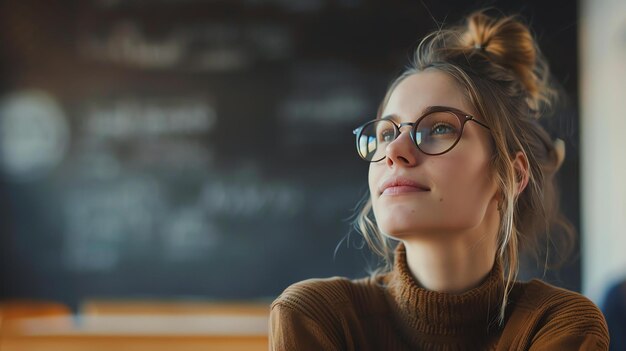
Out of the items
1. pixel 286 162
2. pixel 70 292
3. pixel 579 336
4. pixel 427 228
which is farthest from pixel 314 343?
pixel 70 292

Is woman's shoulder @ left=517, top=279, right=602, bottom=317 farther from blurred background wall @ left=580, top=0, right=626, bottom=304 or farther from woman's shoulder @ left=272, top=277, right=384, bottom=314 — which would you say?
blurred background wall @ left=580, top=0, right=626, bottom=304

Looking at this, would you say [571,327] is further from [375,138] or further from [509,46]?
[509,46]

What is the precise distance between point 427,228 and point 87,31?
379cm

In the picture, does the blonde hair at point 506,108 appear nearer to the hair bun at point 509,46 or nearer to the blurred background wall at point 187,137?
Answer: the hair bun at point 509,46

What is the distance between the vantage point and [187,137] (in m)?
4.24

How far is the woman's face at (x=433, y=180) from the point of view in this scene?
93 centimetres

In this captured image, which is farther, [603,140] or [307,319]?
[603,140]

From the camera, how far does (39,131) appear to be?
14.4ft

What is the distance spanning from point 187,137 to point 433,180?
3.42 m

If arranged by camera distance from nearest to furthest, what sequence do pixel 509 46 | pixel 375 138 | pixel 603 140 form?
pixel 375 138 → pixel 509 46 → pixel 603 140

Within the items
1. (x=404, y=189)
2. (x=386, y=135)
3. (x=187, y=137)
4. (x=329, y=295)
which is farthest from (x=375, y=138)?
(x=187, y=137)

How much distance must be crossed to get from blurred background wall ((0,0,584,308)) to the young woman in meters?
2.96

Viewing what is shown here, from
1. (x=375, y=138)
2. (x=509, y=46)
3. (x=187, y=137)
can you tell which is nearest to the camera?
(x=375, y=138)

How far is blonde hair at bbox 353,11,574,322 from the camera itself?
102 cm
